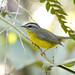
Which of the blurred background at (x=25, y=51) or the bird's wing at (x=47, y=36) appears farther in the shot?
the bird's wing at (x=47, y=36)

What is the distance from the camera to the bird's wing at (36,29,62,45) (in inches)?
60.0

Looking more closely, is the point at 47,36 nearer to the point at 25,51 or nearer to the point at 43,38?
the point at 43,38

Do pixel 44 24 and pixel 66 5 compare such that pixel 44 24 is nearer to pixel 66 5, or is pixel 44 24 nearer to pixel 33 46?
pixel 66 5

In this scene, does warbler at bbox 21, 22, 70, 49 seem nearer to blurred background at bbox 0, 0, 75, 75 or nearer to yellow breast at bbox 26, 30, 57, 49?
yellow breast at bbox 26, 30, 57, 49

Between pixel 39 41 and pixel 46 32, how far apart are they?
95 millimetres

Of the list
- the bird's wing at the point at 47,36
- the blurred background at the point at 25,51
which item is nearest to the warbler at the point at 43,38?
the bird's wing at the point at 47,36

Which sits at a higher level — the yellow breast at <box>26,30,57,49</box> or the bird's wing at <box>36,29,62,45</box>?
the bird's wing at <box>36,29,62,45</box>

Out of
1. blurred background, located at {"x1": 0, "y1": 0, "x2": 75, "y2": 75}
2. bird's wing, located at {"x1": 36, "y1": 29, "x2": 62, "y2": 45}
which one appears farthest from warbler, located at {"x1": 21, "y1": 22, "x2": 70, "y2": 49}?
blurred background, located at {"x1": 0, "y1": 0, "x2": 75, "y2": 75}

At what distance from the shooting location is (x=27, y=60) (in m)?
1.34

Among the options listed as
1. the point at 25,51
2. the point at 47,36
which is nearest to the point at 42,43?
the point at 47,36

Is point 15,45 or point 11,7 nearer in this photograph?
point 15,45

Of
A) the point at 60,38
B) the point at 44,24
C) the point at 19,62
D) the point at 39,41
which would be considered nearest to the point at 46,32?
the point at 39,41

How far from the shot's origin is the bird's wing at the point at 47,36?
1.52 m

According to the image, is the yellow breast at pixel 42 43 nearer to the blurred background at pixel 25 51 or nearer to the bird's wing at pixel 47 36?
the bird's wing at pixel 47 36
